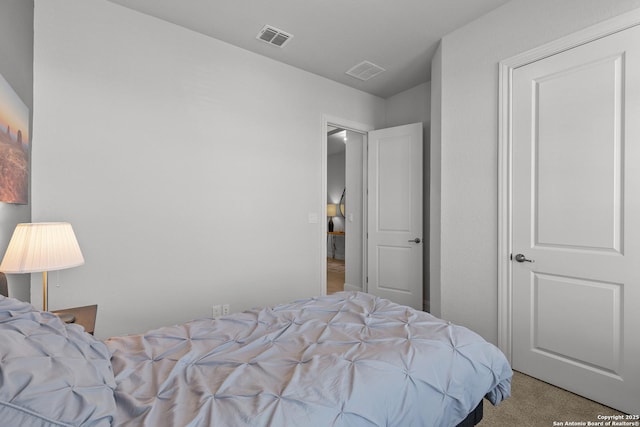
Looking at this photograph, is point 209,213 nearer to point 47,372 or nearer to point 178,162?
point 178,162

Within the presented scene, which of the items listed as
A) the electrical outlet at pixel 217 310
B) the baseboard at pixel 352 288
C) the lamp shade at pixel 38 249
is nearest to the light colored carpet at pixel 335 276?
the baseboard at pixel 352 288

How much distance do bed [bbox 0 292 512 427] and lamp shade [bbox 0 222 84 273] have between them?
1.60 ft

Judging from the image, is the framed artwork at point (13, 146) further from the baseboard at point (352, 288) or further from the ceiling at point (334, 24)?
the baseboard at point (352, 288)

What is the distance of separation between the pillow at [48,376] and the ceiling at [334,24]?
242 centimetres

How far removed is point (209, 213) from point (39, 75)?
148cm

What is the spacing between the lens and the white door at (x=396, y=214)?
11.7ft

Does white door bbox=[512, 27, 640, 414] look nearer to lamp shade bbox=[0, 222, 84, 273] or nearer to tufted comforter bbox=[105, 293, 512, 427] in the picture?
tufted comforter bbox=[105, 293, 512, 427]

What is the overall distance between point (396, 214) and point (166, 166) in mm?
2554

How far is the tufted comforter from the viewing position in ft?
3.01

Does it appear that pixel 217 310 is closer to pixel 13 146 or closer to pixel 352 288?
pixel 13 146

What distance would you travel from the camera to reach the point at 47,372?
78 cm

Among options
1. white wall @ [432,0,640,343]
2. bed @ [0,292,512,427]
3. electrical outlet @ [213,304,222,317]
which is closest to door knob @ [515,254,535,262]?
white wall @ [432,0,640,343]

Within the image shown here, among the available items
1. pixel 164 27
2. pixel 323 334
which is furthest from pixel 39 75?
pixel 323 334

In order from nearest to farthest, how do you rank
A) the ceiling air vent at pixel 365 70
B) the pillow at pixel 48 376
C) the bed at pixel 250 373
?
the pillow at pixel 48 376 < the bed at pixel 250 373 < the ceiling air vent at pixel 365 70
